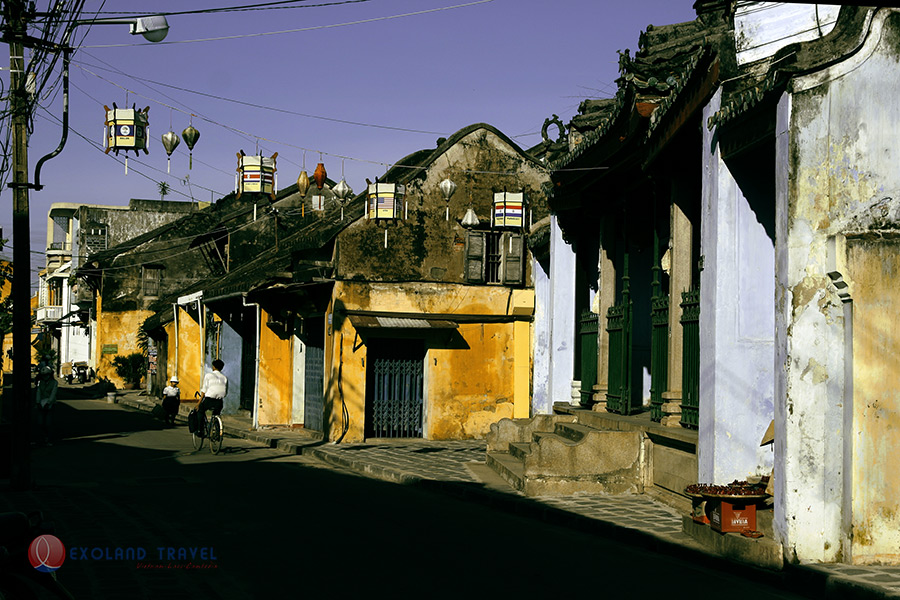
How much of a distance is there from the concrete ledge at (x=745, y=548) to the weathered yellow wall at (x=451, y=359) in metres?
13.4

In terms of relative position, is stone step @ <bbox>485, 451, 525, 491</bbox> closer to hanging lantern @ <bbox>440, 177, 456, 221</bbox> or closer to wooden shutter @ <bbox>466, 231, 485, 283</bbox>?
wooden shutter @ <bbox>466, 231, 485, 283</bbox>

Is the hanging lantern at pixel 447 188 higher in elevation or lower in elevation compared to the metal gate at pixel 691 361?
higher

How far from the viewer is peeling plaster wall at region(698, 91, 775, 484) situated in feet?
33.9

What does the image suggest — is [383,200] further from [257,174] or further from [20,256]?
[20,256]

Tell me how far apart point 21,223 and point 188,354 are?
21.7 m

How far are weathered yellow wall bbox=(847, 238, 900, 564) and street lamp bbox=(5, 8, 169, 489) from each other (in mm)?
10310

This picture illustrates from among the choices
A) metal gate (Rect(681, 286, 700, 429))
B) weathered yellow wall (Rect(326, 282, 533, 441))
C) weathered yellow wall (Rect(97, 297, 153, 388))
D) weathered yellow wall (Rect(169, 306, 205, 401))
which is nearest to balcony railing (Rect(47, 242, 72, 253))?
weathered yellow wall (Rect(97, 297, 153, 388))

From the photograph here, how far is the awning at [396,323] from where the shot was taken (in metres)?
21.5

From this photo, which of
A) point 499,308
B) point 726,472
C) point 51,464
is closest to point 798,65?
point 726,472

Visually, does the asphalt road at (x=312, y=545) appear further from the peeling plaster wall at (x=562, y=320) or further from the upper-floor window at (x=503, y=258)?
the upper-floor window at (x=503, y=258)

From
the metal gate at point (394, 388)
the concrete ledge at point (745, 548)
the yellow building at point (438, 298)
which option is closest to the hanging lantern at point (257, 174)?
the yellow building at point (438, 298)

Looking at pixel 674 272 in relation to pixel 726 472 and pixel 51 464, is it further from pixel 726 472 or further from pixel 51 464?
pixel 51 464

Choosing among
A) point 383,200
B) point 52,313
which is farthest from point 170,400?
point 52,313

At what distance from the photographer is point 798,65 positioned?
839 cm
